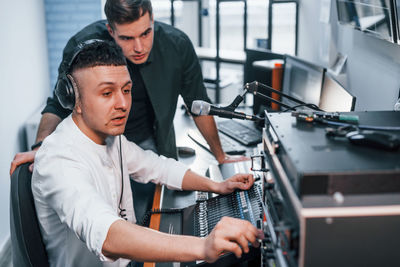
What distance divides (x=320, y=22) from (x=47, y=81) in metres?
2.28

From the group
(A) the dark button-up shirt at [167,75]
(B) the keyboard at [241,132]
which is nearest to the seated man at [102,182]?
(A) the dark button-up shirt at [167,75]

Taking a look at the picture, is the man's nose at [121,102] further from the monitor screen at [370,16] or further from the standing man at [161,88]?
the monitor screen at [370,16]

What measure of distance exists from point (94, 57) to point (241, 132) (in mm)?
1199

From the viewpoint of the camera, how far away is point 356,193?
60 centimetres

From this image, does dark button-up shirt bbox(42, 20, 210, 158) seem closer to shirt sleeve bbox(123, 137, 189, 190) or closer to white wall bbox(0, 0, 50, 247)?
shirt sleeve bbox(123, 137, 189, 190)

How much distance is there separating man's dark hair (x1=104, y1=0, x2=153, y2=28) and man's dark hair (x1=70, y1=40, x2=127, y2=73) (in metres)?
0.33

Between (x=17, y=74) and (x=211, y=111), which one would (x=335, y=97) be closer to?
(x=211, y=111)

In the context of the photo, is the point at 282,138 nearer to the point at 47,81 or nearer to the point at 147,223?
the point at 147,223

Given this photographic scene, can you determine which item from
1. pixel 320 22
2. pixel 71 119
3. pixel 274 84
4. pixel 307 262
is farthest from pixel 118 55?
pixel 320 22

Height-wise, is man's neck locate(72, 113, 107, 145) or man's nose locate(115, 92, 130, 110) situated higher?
man's nose locate(115, 92, 130, 110)

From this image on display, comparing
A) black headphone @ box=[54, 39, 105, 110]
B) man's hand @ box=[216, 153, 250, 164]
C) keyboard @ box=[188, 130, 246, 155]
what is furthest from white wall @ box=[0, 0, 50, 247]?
black headphone @ box=[54, 39, 105, 110]

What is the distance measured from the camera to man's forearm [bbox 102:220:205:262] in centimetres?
85

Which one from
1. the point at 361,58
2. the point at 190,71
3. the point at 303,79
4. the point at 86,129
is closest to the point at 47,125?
the point at 86,129

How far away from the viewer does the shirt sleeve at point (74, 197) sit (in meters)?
0.86
